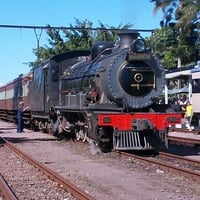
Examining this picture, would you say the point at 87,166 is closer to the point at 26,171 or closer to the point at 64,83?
the point at 26,171

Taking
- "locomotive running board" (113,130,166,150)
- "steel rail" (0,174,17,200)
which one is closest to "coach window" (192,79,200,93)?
"locomotive running board" (113,130,166,150)

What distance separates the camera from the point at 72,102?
669 inches

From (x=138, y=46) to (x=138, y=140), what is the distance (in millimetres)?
2619

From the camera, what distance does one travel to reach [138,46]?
45.9ft

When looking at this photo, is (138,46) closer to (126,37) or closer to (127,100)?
(126,37)

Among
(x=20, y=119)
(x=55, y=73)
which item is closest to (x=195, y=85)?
(x=55, y=73)

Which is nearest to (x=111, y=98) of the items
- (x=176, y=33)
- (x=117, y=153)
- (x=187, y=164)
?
(x=117, y=153)

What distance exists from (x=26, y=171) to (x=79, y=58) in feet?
29.7

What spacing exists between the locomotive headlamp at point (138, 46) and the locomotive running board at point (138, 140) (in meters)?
2.27

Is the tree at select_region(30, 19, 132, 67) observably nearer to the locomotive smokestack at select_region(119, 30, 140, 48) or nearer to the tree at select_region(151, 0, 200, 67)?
the tree at select_region(151, 0, 200, 67)

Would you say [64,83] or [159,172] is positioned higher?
[64,83]

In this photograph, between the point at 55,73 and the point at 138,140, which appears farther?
the point at 55,73

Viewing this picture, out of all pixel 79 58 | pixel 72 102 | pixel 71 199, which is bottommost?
pixel 71 199

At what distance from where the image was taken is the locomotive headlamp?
13.9 meters
